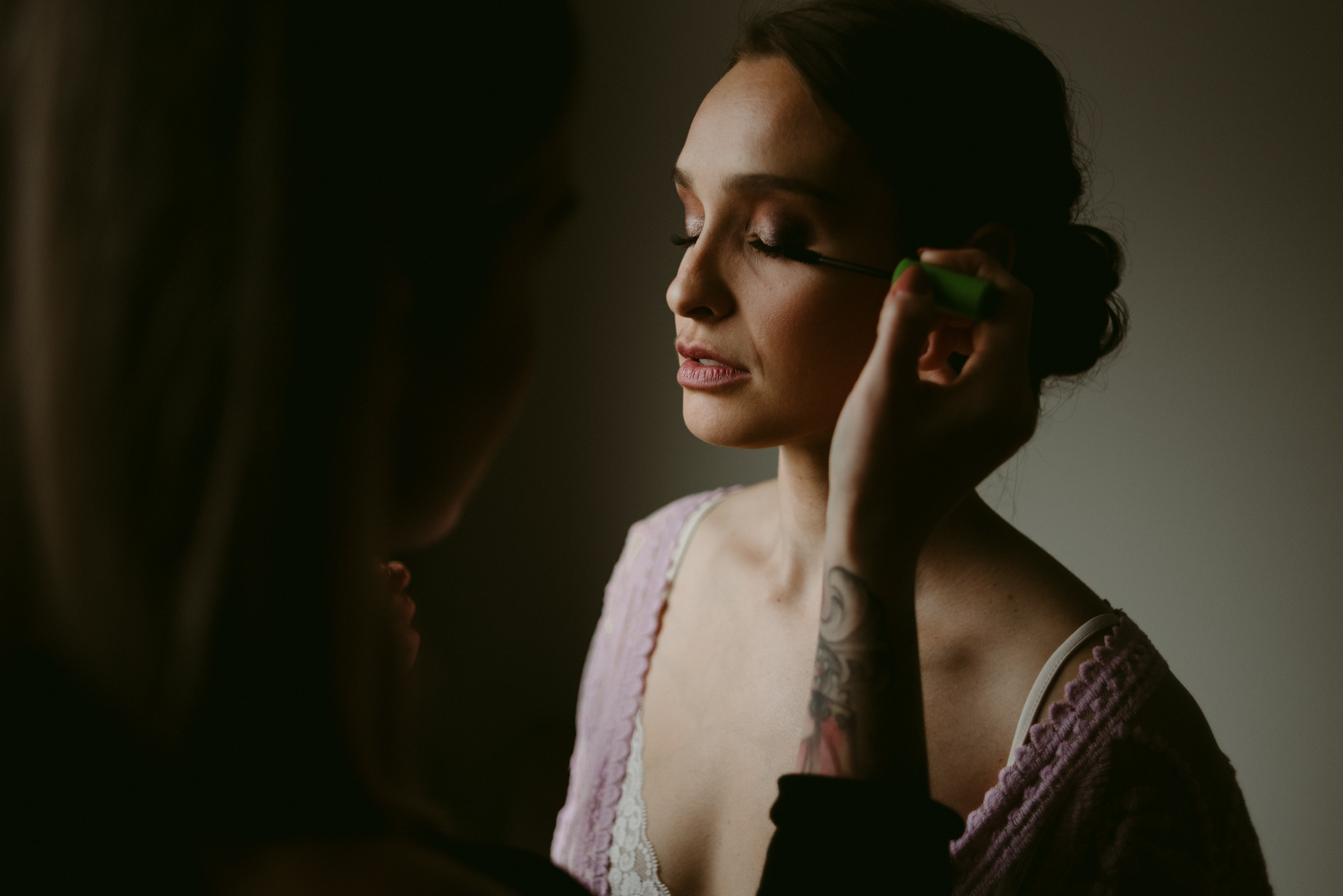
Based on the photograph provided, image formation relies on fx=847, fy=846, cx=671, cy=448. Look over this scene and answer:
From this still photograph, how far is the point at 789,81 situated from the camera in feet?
2.26

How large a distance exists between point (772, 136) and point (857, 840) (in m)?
0.51

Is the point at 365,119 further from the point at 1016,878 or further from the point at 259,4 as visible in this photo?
the point at 1016,878

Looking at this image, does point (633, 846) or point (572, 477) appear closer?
point (633, 846)

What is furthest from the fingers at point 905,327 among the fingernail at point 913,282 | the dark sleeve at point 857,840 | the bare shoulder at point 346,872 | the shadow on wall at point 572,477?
the shadow on wall at point 572,477

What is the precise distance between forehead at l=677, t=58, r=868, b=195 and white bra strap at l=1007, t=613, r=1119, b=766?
0.40m

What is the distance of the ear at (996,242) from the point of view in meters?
0.70

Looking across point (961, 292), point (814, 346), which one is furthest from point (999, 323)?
point (814, 346)

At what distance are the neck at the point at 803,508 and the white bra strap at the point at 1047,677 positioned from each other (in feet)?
0.71

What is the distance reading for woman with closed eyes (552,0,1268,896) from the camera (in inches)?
21.7

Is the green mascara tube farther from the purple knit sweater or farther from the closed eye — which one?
the purple knit sweater

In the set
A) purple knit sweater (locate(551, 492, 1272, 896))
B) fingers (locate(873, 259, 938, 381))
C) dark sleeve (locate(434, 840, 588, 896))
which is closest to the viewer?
dark sleeve (locate(434, 840, 588, 896))

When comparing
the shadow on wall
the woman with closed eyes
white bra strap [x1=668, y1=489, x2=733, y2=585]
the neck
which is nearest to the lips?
the woman with closed eyes

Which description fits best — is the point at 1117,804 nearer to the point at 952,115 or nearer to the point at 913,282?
the point at 913,282

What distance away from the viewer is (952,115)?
0.68 m
